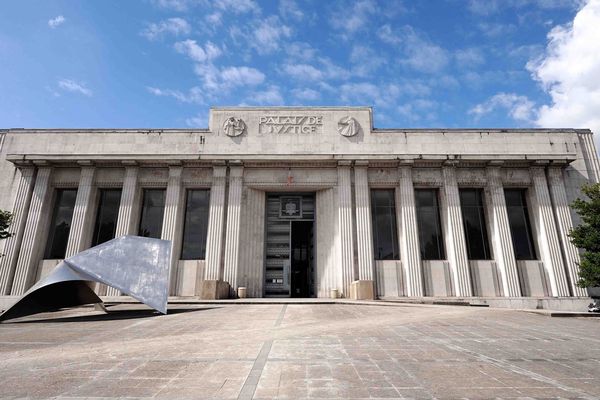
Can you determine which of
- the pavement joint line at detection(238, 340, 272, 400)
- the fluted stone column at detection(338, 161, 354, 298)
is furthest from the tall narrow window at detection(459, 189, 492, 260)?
the pavement joint line at detection(238, 340, 272, 400)

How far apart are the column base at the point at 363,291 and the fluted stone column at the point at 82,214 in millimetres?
16701

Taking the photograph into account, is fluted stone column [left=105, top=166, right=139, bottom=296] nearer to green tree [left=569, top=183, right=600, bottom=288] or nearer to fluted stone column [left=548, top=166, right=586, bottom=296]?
green tree [left=569, top=183, right=600, bottom=288]

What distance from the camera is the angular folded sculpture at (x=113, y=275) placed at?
1034 cm

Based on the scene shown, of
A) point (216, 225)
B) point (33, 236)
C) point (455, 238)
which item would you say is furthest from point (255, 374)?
point (33, 236)

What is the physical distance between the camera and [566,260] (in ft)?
63.2

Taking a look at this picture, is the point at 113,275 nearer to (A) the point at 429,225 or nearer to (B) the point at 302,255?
(B) the point at 302,255

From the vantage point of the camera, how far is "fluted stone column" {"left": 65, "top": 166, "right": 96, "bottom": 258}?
63.7 ft

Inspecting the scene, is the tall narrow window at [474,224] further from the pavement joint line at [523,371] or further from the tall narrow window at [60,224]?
the tall narrow window at [60,224]

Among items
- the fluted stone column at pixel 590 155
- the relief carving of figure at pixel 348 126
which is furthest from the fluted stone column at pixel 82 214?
the fluted stone column at pixel 590 155

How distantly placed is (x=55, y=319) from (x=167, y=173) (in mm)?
12024

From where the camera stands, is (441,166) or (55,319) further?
(441,166)

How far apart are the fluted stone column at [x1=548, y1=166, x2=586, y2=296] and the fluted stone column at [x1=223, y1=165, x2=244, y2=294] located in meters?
19.4

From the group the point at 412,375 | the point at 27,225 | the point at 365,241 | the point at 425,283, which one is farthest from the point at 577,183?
the point at 27,225

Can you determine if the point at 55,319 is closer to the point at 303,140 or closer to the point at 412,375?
the point at 412,375
